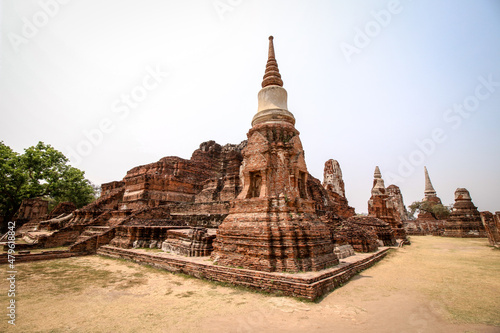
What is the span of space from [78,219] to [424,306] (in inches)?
692

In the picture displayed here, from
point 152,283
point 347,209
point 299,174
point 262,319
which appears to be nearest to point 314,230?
point 299,174

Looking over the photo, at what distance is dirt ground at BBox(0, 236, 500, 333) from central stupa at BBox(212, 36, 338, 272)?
0.98m

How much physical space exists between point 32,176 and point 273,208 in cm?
2506

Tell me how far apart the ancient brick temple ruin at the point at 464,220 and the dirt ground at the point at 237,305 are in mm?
19610

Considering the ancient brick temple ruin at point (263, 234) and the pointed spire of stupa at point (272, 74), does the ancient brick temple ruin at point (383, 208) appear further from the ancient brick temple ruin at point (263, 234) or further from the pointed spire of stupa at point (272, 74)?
the pointed spire of stupa at point (272, 74)

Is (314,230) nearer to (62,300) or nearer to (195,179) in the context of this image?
(62,300)

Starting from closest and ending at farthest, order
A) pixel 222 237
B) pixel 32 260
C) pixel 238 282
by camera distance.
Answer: pixel 238 282 → pixel 222 237 → pixel 32 260

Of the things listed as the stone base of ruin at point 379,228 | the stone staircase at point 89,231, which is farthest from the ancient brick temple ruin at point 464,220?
the stone staircase at point 89,231

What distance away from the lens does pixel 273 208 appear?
670cm

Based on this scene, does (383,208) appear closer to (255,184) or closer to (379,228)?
(379,228)

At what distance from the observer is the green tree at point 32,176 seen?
20688 millimetres

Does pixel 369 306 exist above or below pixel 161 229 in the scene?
below

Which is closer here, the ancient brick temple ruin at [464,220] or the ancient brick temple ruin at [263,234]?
the ancient brick temple ruin at [263,234]

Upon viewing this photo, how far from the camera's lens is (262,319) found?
3949 mm
